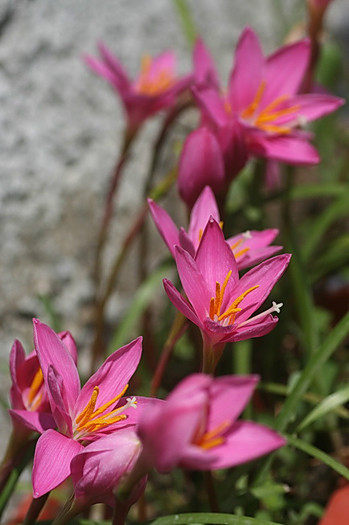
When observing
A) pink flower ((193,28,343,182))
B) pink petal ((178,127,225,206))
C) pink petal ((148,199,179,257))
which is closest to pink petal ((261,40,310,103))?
pink flower ((193,28,343,182))

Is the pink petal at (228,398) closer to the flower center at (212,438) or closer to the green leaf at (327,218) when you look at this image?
the flower center at (212,438)

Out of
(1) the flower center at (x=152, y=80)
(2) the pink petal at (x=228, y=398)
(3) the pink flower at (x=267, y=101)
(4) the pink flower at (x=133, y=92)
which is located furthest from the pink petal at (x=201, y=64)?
(2) the pink petal at (x=228, y=398)

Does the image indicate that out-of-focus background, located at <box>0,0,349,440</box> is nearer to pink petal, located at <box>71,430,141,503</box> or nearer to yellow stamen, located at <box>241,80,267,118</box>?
yellow stamen, located at <box>241,80,267,118</box>

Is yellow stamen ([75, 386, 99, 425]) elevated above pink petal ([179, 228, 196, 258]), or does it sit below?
below

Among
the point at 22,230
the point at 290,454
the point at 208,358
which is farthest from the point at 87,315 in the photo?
the point at 208,358

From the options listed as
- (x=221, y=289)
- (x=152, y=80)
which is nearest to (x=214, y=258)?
(x=221, y=289)
